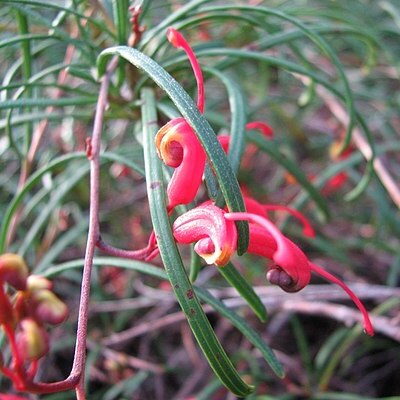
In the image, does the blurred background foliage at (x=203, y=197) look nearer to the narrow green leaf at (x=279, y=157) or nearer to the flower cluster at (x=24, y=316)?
the narrow green leaf at (x=279, y=157)

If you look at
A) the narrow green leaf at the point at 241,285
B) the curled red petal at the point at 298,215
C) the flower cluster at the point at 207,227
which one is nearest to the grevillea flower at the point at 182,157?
the flower cluster at the point at 207,227

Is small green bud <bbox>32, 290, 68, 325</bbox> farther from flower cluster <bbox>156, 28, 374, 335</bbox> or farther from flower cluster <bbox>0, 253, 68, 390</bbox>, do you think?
flower cluster <bbox>156, 28, 374, 335</bbox>

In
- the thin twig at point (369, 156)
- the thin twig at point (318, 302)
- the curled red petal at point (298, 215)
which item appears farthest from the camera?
the thin twig at point (369, 156)

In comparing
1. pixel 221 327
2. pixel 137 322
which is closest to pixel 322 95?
pixel 221 327

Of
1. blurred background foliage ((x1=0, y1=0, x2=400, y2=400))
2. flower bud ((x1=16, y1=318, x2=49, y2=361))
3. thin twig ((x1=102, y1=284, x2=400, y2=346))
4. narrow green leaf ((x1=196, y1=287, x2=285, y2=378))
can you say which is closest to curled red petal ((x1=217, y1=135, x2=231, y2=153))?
blurred background foliage ((x1=0, y1=0, x2=400, y2=400))

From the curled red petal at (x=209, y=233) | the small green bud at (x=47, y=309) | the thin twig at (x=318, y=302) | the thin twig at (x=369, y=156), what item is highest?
the curled red petal at (x=209, y=233)

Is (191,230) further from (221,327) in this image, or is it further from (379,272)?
(379,272)
